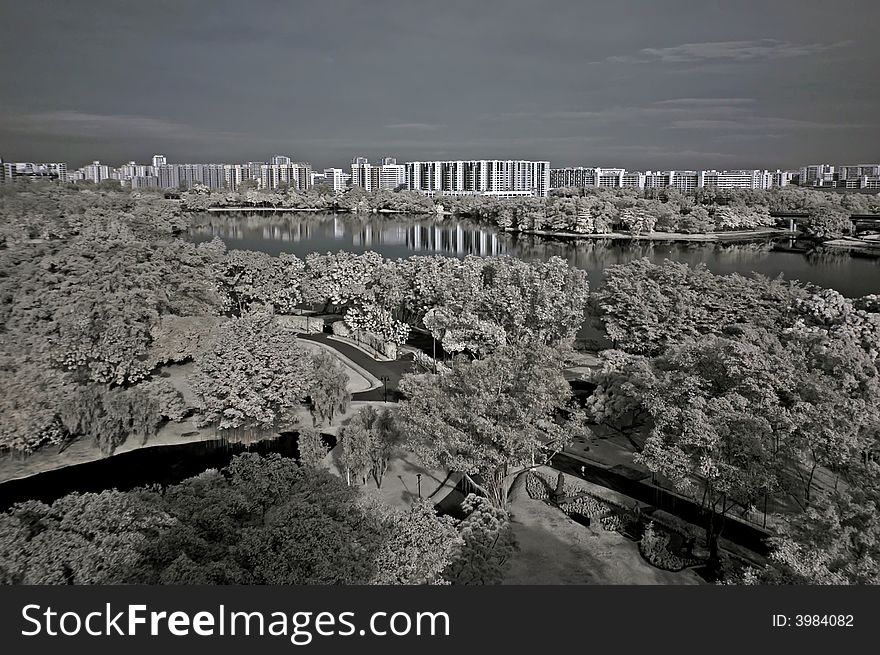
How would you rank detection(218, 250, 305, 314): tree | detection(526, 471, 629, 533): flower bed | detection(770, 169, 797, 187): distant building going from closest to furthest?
detection(526, 471, 629, 533): flower bed, detection(218, 250, 305, 314): tree, detection(770, 169, 797, 187): distant building

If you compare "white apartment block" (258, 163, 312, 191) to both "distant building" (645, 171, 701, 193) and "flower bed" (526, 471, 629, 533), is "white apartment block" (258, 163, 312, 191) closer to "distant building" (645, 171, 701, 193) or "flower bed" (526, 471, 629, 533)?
"distant building" (645, 171, 701, 193)

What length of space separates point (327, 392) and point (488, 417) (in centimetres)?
330

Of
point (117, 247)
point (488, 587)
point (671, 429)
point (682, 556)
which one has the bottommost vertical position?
point (682, 556)

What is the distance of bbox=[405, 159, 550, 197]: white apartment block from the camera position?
80.7 meters

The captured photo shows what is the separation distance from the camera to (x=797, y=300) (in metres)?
11.2

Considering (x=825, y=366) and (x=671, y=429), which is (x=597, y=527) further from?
(x=825, y=366)

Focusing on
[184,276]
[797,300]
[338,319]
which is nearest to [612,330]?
[797,300]

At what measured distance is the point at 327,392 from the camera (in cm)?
942

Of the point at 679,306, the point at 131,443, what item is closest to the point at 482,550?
the point at 131,443

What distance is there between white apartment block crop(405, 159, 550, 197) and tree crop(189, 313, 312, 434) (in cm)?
7113

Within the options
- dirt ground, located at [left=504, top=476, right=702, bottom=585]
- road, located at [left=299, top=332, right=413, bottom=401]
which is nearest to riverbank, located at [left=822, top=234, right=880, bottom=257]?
road, located at [left=299, top=332, right=413, bottom=401]

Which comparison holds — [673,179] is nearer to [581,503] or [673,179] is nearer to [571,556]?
[581,503]

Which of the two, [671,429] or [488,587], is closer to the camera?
[488,587]

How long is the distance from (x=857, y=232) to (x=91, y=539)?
36.5 meters
